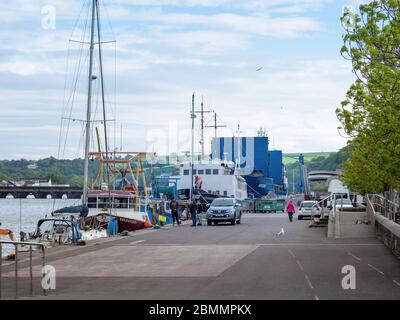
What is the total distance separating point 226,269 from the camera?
22.2 metres

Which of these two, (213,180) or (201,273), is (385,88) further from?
(213,180)

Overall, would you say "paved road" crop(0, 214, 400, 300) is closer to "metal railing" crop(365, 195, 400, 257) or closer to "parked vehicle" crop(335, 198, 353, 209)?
"metal railing" crop(365, 195, 400, 257)

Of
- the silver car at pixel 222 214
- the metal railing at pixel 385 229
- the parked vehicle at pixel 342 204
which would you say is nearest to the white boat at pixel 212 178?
the parked vehicle at pixel 342 204

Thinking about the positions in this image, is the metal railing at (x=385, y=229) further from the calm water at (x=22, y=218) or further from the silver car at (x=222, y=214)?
the calm water at (x=22, y=218)

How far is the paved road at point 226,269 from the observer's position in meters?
16.9

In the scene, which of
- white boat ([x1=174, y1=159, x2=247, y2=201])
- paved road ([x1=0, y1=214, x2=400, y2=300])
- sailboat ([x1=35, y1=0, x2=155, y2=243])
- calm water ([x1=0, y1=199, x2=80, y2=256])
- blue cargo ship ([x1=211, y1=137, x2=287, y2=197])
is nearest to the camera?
paved road ([x1=0, y1=214, x2=400, y2=300])

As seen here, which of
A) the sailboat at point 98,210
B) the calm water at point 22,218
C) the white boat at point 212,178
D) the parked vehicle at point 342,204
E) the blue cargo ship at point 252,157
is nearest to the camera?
the sailboat at point 98,210

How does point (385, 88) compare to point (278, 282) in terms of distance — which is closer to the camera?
point (278, 282)

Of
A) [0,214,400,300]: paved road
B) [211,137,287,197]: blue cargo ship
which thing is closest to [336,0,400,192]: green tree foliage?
[0,214,400,300]: paved road

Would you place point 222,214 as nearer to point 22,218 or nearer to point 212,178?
point 212,178

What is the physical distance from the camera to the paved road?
16875 millimetres
